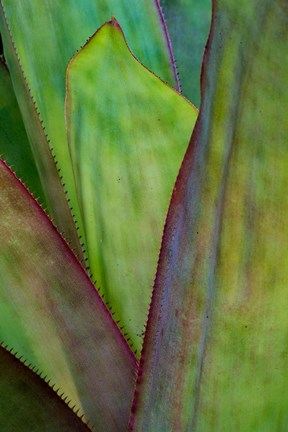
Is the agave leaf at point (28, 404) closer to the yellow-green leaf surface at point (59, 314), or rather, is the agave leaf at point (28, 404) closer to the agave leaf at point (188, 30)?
the yellow-green leaf surface at point (59, 314)

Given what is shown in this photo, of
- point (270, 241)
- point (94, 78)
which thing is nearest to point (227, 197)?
point (270, 241)

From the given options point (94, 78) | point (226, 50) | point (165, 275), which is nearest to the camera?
point (226, 50)

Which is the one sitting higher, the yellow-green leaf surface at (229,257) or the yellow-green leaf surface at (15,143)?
the yellow-green leaf surface at (229,257)

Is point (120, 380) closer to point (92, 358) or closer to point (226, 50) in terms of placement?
point (92, 358)

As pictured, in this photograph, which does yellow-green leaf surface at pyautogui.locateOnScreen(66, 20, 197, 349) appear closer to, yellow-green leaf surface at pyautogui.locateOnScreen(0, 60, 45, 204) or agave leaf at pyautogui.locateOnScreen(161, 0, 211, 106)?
yellow-green leaf surface at pyautogui.locateOnScreen(0, 60, 45, 204)

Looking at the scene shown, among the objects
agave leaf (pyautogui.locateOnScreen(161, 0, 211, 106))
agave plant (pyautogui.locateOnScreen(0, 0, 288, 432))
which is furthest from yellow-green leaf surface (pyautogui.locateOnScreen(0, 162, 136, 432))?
agave leaf (pyautogui.locateOnScreen(161, 0, 211, 106))

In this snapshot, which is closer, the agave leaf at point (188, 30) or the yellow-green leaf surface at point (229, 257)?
the yellow-green leaf surface at point (229, 257)

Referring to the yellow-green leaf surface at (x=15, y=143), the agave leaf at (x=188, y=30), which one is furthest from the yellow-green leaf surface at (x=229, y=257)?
the agave leaf at (x=188, y=30)
